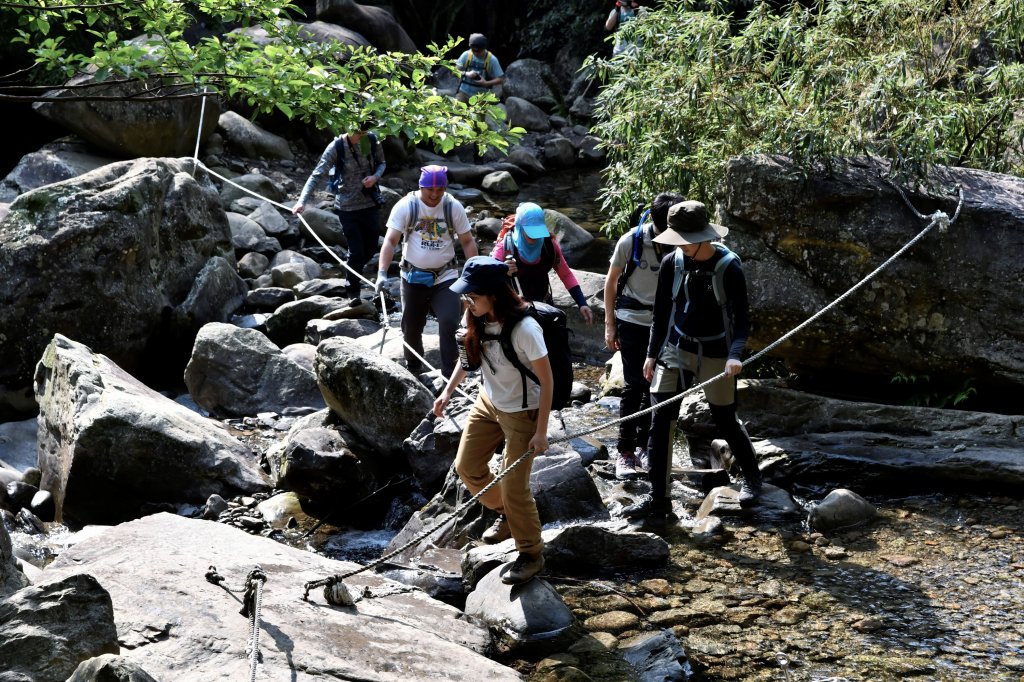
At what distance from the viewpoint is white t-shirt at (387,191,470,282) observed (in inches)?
357

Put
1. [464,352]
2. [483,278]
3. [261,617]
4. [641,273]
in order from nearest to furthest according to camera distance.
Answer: [261,617]
[483,278]
[464,352]
[641,273]

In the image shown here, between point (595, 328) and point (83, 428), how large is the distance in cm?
609

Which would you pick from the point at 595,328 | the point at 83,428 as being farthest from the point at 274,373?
the point at 595,328

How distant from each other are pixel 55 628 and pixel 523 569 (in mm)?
2706

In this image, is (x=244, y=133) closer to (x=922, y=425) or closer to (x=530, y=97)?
(x=530, y=97)

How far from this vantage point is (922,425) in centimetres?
827

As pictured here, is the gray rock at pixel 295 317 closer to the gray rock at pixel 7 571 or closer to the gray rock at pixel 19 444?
the gray rock at pixel 19 444

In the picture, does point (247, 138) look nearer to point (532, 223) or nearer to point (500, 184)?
point (500, 184)

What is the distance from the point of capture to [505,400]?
5883mm

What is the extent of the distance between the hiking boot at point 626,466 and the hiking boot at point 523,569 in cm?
233

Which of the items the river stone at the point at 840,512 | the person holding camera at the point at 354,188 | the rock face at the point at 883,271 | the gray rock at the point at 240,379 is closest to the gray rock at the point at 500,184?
the person holding camera at the point at 354,188

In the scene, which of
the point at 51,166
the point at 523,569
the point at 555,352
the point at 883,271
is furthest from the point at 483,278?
the point at 51,166

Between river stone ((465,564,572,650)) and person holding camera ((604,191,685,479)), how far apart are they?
222 centimetres

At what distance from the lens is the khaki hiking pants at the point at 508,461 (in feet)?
19.5
